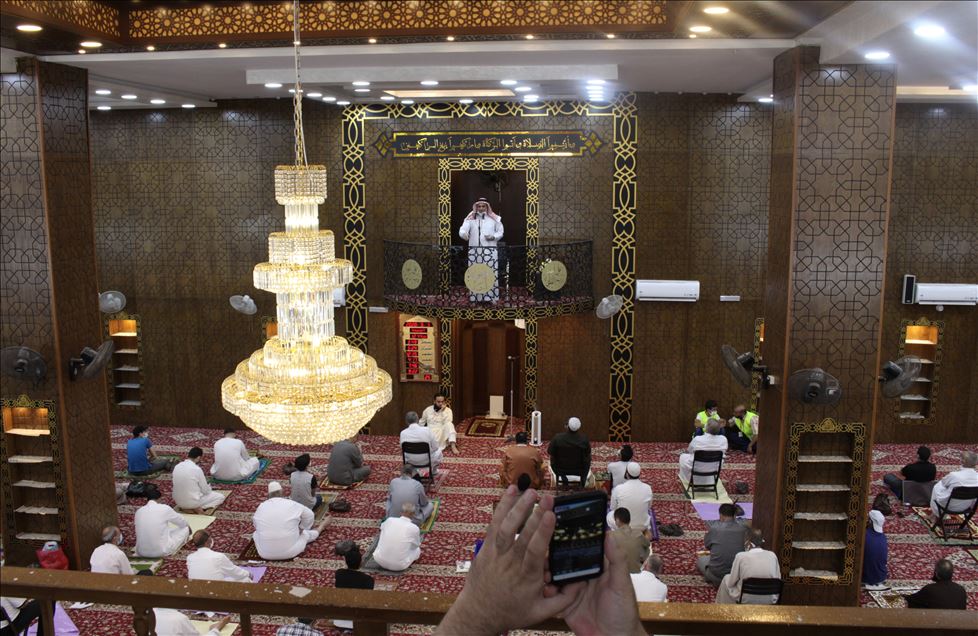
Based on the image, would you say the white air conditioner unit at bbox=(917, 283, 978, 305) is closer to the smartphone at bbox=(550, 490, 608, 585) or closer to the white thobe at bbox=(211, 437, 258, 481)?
the white thobe at bbox=(211, 437, 258, 481)

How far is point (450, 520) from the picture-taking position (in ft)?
Answer: 29.6

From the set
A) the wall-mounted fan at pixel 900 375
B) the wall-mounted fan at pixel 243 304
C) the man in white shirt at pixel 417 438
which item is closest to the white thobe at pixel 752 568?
the wall-mounted fan at pixel 900 375

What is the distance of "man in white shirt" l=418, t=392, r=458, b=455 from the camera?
11.0m

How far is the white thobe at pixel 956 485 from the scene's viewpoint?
8.55 m

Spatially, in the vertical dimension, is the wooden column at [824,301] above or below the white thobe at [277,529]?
above

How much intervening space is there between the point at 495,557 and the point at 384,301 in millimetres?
10125

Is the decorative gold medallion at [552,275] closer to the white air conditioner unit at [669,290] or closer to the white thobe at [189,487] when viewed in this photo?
the white air conditioner unit at [669,290]

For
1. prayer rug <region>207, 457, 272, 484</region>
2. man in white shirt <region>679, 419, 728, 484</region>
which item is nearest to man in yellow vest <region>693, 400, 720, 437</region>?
man in white shirt <region>679, 419, 728, 484</region>

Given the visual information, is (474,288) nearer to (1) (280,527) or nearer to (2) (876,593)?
(1) (280,527)

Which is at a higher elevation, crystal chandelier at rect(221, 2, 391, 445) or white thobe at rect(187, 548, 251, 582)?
crystal chandelier at rect(221, 2, 391, 445)

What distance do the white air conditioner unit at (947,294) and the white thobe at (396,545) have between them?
7650mm

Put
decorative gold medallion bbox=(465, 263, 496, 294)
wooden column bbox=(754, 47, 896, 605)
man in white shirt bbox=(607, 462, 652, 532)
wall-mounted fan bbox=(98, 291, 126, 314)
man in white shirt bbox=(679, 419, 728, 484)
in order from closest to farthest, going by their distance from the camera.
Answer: wooden column bbox=(754, 47, 896, 605) < man in white shirt bbox=(607, 462, 652, 532) < man in white shirt bbox=(679, 419, 728, 484) < decorative gold medallion bbox=(465, 263, 496, 294) < wall-mounted fan bbox=(98, 291, 126, 314)

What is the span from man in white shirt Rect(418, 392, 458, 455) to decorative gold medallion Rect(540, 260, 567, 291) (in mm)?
2002

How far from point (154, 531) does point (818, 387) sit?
6106 millimetres
